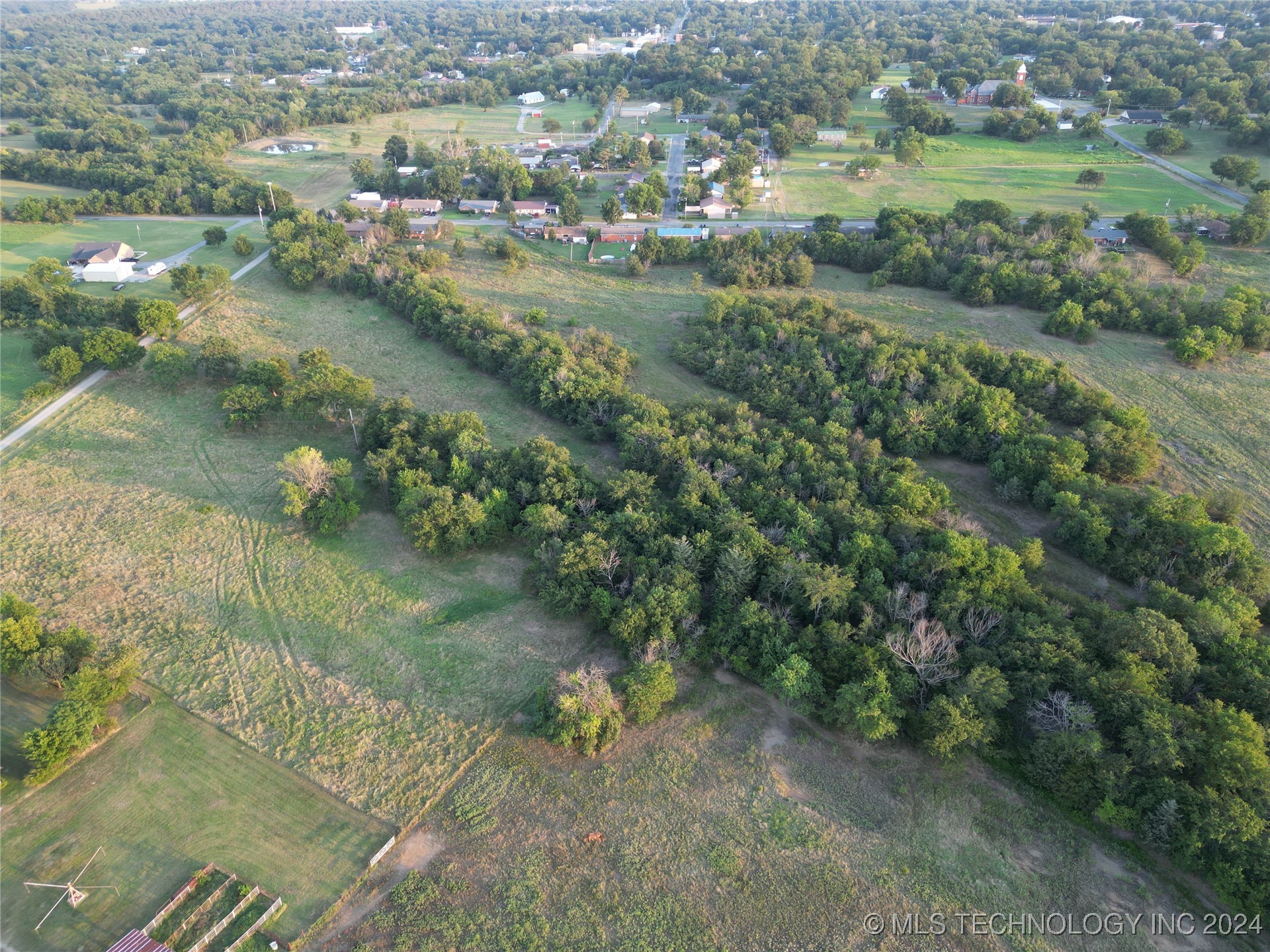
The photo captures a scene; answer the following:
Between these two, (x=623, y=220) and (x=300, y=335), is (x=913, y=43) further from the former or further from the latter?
(x=300, y=335)

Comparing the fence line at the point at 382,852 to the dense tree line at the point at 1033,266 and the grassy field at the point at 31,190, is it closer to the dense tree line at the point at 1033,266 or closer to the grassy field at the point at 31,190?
the dense tree line at the point at 1033,266

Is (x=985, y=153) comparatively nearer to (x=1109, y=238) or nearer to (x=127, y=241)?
(x=1109, y=238)

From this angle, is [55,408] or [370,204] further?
[370,204]

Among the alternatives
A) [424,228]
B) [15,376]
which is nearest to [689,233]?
[424,228]

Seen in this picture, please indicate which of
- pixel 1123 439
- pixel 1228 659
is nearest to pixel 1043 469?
pixel 1123 439

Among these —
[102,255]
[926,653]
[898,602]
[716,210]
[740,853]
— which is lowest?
[740,853]

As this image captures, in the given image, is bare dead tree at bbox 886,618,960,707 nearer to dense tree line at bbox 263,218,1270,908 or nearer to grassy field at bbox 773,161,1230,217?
dense tree line at bbox 263,218,1270,908

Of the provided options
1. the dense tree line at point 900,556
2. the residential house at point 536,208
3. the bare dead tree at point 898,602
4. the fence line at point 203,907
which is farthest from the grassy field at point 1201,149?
the fence line at point 203,907
